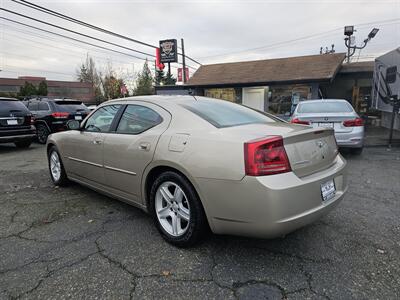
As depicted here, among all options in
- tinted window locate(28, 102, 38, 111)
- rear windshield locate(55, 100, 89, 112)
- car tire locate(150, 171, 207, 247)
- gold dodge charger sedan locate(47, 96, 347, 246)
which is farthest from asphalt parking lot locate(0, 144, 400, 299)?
tinted window locate(28, 102, 38, 111)

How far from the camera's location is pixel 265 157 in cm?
224

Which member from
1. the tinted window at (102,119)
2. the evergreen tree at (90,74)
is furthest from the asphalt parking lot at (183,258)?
the evergreen tree at (90,74)

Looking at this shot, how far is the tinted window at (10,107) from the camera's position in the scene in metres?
8.41

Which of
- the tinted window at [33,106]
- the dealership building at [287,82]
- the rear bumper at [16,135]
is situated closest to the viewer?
the rear bumper at [16,135]

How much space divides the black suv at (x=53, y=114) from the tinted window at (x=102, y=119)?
6514 millimetres

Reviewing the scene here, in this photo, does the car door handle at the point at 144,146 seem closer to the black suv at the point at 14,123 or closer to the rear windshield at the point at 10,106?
the black suv at the point at 14,123

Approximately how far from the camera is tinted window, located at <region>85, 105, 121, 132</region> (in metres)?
3.73

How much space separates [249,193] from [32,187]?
13.9 feet

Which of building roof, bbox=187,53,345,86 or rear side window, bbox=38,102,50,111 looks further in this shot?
building roof, bbox=187,53,345,86

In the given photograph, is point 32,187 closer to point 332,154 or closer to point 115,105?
point 115,105

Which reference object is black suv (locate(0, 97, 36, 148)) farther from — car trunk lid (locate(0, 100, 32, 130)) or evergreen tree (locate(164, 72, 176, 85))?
evergreen tree (locate(164, 72, 176, 85))

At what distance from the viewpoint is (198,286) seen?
2.23 metres

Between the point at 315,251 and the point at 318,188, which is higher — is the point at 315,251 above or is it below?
below

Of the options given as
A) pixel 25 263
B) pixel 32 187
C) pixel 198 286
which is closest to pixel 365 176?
pixel 198 286
